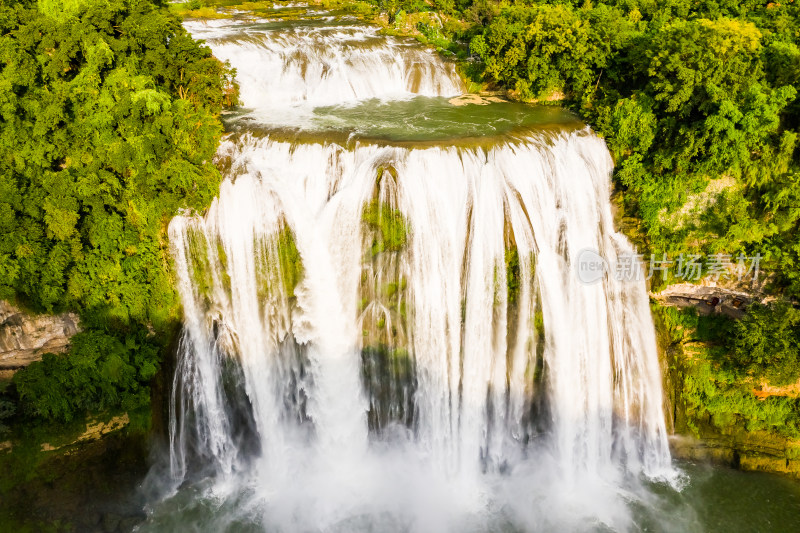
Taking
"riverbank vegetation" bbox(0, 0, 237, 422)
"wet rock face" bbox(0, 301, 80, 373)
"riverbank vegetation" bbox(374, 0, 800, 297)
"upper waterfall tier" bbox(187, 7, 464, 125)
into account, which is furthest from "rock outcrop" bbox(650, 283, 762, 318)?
"wet rock face" bbox(0, 301, 80, 373)

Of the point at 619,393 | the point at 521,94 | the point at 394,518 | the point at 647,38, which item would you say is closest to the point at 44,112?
the point at 394,518

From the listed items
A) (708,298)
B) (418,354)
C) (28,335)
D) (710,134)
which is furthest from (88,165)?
(708,298)

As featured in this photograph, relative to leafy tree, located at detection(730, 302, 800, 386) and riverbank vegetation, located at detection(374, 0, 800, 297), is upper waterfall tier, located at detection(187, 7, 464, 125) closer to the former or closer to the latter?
riverbank vegetation, located at detection(374, 0, 800, 297)

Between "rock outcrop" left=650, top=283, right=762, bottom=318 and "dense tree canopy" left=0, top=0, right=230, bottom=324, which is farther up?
"dense tree canopy" left=0, top=0, right=230, bottom=324

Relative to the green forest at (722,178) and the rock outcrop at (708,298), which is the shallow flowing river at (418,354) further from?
the green forest at (722,178)

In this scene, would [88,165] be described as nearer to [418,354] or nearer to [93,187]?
[93,187]

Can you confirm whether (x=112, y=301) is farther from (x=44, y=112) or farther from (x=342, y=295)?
(x=342, y=295)
